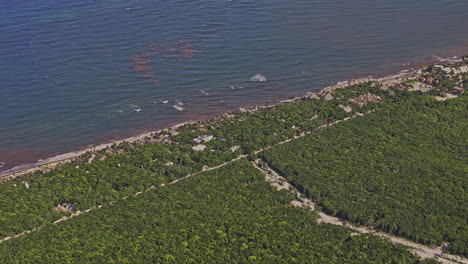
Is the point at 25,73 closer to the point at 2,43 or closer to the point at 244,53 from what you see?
the point at 2,43

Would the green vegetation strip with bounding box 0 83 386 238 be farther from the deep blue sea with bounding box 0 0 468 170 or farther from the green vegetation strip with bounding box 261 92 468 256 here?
the deep blue sea with bounding box 0 0 468 170

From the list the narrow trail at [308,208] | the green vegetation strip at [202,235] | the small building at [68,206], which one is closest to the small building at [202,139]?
the narrow trail at [308,208]

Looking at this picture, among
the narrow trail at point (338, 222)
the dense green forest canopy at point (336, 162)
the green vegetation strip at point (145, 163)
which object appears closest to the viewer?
the narrow trail at point (338, 222)

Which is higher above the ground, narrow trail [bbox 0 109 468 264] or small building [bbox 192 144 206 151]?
small building [bbox 192 144 206 151]

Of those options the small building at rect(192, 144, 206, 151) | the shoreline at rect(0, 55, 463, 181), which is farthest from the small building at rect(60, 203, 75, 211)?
the small building at rect(192, 144, 206, 151)

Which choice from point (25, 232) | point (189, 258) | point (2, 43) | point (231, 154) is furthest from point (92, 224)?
point (2, 43)

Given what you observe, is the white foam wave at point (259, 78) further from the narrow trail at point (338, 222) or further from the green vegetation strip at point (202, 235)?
the green vegetation strip at point (202, 235)
